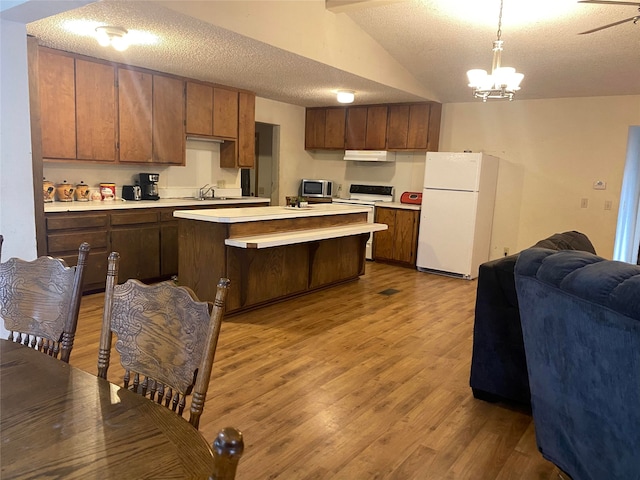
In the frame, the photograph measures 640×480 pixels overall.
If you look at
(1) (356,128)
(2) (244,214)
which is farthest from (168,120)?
(1) (356,128)

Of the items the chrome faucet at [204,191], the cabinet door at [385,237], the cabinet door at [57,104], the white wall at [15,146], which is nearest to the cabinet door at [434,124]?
the cabinet door at [385,237]

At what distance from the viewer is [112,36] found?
3.54m

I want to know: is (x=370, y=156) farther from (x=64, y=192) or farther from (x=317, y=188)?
(x=64, y=192)

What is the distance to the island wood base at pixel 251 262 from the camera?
3.86 metres

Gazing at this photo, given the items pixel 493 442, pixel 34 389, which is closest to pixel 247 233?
pixel 493 442

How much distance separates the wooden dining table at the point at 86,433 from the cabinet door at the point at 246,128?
513 centimetres

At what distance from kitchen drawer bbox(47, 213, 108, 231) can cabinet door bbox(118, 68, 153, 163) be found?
805 millimetres

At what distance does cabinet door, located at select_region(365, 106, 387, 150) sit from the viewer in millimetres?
6699

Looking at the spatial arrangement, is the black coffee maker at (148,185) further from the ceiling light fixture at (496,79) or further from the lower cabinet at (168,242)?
the ceiling light fixture at (496,79)

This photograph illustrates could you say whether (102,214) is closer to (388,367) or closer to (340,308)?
(340,308)

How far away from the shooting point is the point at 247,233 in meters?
3.90

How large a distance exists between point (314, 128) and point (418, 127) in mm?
1804

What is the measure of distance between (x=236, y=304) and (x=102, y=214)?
5.37ft

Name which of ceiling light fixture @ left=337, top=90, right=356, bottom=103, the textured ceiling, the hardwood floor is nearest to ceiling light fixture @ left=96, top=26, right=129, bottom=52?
the textured ceiling
